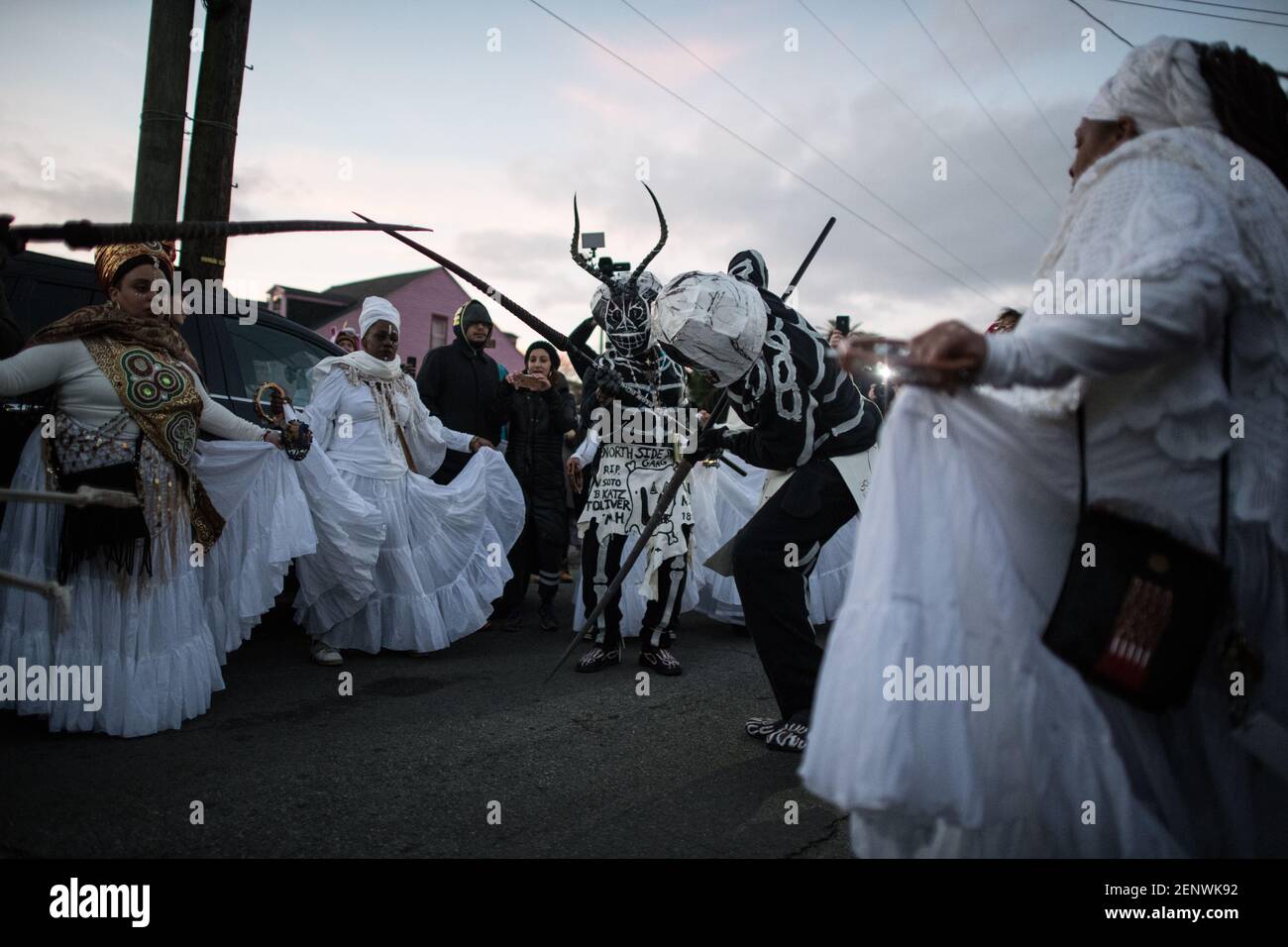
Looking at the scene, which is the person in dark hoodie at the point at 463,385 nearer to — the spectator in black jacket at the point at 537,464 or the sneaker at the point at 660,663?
the spectator in black jacket at the point at 537,464

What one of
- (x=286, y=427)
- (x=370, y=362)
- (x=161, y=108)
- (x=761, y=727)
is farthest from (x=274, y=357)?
(x=761, y=727)

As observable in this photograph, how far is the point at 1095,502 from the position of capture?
1697mm

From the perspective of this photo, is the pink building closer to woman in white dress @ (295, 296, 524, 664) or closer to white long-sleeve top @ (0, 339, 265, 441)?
woman in white dress @ (295, 296, 524, 664)

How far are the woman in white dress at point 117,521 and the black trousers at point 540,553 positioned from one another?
264 cm

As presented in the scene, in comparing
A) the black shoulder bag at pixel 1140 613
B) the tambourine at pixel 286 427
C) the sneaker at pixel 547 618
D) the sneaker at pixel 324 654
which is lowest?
the sneaker at pixel 324 654

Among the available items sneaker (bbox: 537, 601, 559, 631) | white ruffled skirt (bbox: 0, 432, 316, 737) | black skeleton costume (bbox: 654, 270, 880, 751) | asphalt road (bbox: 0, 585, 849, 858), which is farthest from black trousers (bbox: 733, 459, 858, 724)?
sneaker (bbox: 537, 601, 559, 631)

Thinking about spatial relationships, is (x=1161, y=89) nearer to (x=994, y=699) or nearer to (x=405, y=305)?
(x=994, y=699)

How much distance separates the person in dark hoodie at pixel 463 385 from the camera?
Answer: 6.32m

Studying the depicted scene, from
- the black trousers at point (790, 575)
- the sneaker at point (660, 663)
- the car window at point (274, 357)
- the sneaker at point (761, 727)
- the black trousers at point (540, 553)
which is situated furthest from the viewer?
the black trousers at point (540, 553)

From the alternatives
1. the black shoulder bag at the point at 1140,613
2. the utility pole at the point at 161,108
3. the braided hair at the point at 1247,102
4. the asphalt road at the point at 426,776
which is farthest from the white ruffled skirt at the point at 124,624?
the braided hair at the point at 1247,102

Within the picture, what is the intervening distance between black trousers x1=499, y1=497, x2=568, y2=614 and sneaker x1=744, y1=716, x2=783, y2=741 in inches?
109

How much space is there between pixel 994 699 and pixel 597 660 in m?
3.44
